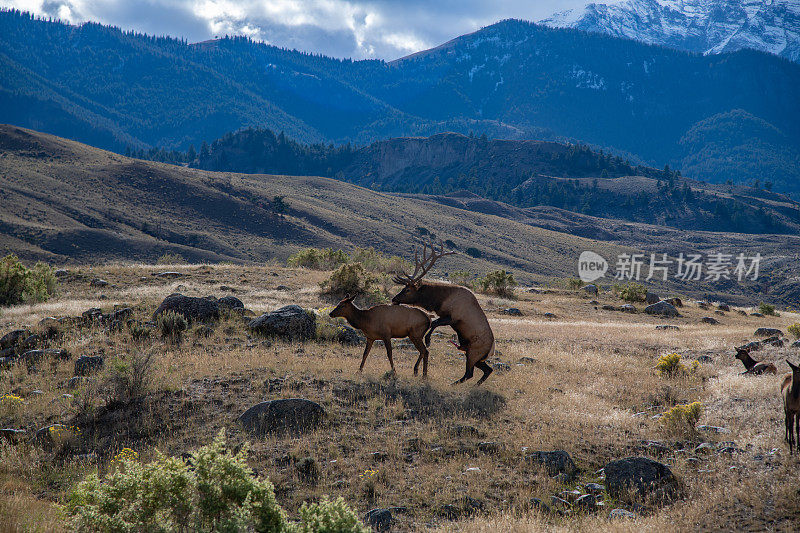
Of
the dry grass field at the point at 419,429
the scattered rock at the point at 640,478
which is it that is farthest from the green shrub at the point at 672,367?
the scattered rock at the point at 640,478

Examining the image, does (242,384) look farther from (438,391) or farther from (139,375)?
(438,391)

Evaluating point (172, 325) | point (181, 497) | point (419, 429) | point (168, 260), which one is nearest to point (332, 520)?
point (181, 497)

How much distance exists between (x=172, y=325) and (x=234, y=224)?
277ft

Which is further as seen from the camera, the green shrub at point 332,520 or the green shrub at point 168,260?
the green shrub at point 168,260

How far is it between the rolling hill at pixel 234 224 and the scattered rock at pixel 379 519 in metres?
59.6

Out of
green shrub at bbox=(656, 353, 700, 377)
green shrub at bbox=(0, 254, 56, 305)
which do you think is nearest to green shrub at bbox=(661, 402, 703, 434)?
green shrub at bbox=(656, 353, 700, 377)

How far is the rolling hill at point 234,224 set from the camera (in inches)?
2881

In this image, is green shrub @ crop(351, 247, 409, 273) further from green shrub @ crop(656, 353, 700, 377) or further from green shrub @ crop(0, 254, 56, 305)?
green shrub @ crop(656, 353, 700, 377)

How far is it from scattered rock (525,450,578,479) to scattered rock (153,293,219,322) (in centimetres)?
1206

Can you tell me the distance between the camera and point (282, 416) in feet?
30.9

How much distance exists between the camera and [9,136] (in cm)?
10669

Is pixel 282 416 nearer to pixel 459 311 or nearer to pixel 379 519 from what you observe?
pixel 379 519

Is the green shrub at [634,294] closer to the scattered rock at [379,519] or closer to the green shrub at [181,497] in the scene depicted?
the scattered rock at [379,519]

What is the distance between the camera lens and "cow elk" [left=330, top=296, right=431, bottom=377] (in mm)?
12438
